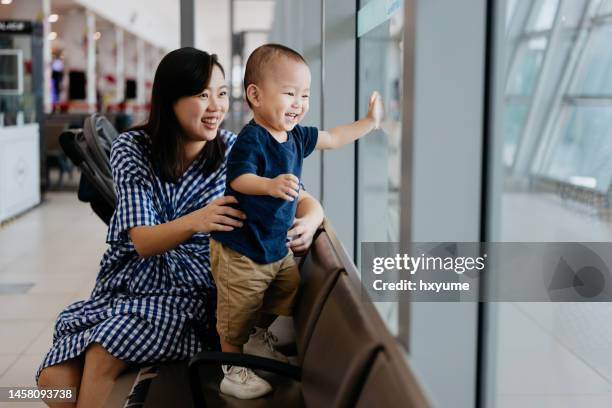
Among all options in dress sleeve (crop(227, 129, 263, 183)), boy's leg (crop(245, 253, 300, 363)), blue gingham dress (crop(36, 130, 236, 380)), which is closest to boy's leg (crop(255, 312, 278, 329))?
boy's leg (crop(245, 253, 300, 363))

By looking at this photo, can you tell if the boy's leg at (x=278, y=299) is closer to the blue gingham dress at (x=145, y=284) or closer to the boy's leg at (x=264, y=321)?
the boy's leg at (x=264, y=321)

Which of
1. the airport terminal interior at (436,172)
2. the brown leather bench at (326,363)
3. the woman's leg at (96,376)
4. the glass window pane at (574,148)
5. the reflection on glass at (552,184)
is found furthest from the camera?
the glass window pane at (574,148)

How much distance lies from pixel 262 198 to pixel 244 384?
499 millimetres

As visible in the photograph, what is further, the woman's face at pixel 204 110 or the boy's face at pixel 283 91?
the woman's face at pixel 204 110

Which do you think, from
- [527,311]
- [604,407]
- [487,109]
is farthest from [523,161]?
[487,109]

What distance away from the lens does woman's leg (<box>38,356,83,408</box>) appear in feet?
7.54

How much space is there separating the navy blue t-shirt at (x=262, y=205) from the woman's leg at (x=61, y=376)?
670 mm

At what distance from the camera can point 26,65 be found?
10.3m

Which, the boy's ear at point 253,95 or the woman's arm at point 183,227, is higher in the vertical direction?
the boy's ear at point 253,95

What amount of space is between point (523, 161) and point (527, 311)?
6.51 m

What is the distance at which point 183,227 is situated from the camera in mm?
2135

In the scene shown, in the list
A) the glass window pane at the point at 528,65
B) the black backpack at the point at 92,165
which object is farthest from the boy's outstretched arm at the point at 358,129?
the glass window pane at the point at 528,65

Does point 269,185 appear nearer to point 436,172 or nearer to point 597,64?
point 436,172

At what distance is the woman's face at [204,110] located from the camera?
7.50ft
